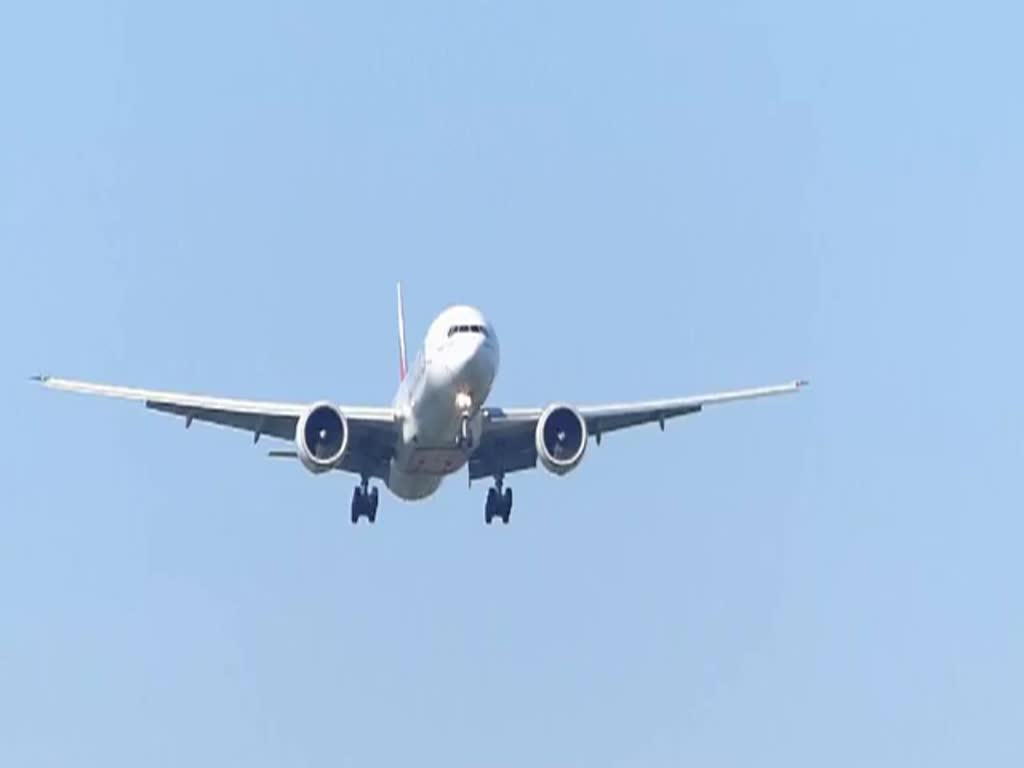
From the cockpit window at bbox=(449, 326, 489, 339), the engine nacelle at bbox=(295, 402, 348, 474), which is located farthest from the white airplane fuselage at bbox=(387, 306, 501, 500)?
the engine nacelle at bbox=(295, 402, 348, 474)

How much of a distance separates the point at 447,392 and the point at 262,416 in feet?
19.4

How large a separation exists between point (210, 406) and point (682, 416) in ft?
36.0

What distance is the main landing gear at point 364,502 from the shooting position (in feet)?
223

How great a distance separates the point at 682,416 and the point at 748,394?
1696mm

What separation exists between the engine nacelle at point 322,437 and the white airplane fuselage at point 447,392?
1501 millimetres

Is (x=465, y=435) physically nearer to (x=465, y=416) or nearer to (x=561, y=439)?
(x=465, y=416)

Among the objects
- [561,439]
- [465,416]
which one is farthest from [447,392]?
[561,439]

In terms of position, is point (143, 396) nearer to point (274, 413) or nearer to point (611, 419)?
point (274, 413)

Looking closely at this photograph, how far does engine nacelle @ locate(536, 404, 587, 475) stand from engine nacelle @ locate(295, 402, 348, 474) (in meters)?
4.37

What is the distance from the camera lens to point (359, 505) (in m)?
68.0

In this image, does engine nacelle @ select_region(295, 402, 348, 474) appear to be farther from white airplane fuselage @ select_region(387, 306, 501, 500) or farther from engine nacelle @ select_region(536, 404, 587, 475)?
engine nacelle @ select_region(536, 404, 587, 475)

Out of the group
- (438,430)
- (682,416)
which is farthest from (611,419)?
(438,430)

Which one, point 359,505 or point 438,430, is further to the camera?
point 359,505

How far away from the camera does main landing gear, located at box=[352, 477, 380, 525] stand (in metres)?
68.0
